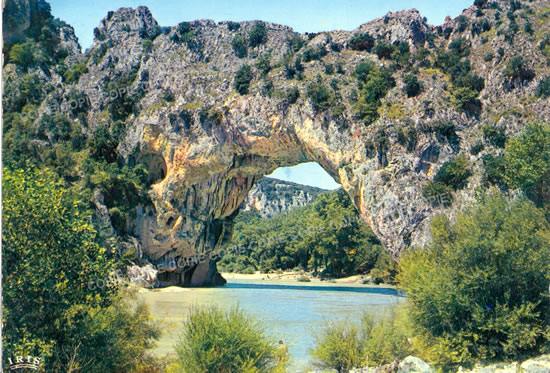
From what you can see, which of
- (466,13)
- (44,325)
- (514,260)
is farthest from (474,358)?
(466,13)

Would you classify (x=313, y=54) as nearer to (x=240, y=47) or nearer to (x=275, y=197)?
(x=240, y=47)

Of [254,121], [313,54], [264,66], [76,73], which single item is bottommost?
[254,121]

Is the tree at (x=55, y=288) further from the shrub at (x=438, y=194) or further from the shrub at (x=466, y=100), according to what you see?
the shrub at (x=466, y=100)

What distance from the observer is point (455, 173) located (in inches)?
1104

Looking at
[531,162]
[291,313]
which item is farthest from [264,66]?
[531,162]

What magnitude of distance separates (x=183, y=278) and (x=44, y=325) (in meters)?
35.6

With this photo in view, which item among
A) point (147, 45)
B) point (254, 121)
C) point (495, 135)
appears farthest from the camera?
point (147, 45)

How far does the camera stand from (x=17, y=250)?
31.8 ft

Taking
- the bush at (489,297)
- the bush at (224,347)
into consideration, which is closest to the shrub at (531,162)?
the bush at (489,297)

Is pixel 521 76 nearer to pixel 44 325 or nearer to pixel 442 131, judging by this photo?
pixel 442 131

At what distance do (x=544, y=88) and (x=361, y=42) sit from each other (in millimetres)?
12565

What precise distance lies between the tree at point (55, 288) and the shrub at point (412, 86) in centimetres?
2390

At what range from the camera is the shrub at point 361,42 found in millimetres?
36250

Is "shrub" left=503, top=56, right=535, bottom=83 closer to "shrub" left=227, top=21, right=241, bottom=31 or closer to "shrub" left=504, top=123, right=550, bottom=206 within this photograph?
"shrub" left=504, top=123, right=550, bottom=206
